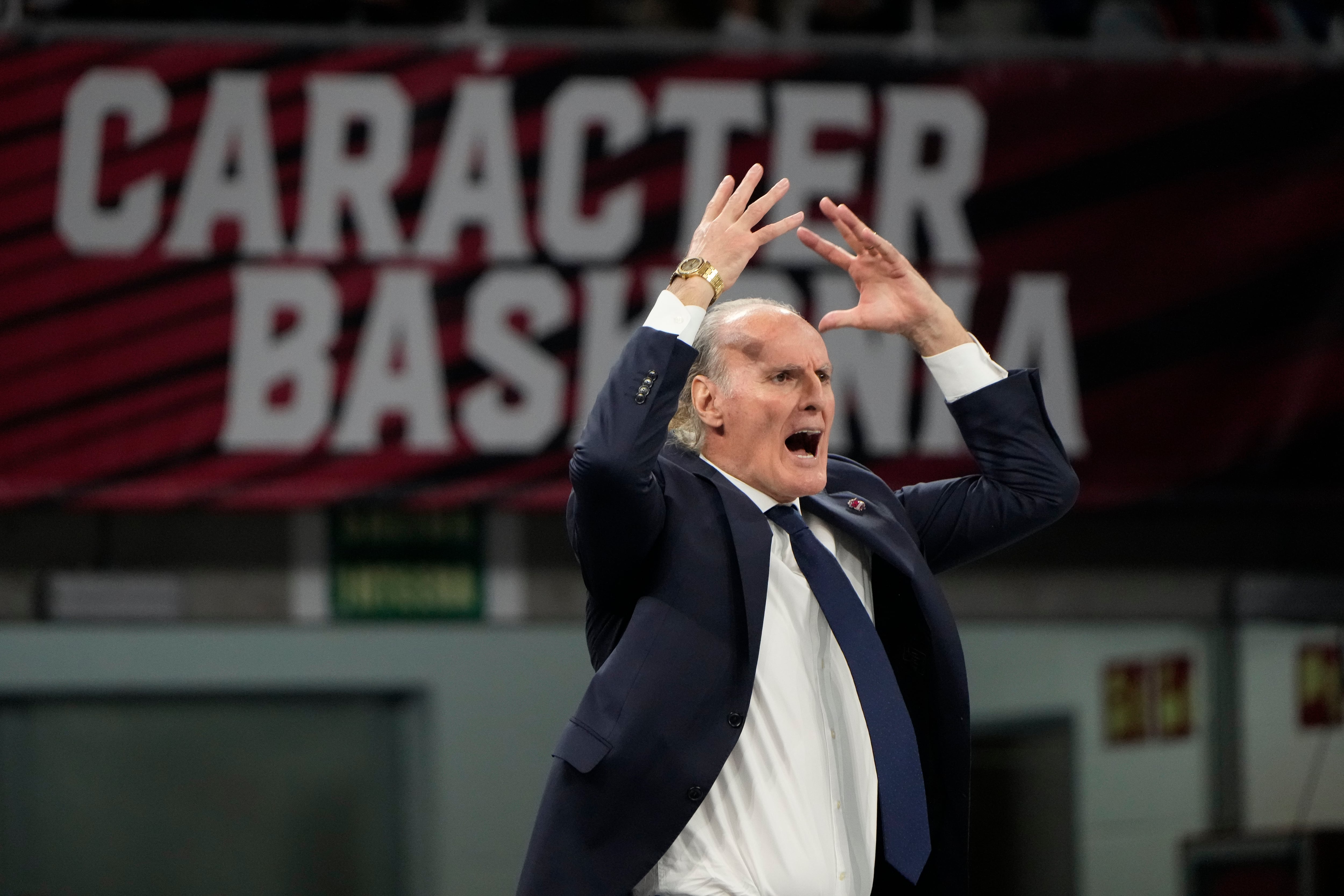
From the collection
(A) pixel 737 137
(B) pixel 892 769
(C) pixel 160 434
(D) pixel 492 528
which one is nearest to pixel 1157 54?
(A) pixel 737 137

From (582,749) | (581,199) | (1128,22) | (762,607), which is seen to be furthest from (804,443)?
(1128,22)

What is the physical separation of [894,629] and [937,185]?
108 inches

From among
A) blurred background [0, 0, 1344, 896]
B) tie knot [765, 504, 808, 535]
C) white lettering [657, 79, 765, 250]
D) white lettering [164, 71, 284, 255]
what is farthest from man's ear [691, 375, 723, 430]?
white lettering [164, 71, 284, 255]

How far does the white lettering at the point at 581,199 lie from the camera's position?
14.2ft

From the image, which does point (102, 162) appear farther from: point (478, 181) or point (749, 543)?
point (749, 543)

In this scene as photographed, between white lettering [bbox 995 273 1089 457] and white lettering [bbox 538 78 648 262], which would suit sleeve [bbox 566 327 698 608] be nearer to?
white lettering [bbox 538 78 648 262]

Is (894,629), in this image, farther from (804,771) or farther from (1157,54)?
(1157,54)

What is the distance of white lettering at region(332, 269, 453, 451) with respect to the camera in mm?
4234

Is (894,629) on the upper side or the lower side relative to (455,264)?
lower

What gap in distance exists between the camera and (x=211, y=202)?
423 centimetres

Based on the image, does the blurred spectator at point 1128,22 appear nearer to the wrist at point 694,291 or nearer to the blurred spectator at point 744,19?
the blurred spectator at point 744,19

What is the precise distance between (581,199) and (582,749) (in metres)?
2.83

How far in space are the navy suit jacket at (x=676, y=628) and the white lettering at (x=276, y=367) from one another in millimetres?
2491

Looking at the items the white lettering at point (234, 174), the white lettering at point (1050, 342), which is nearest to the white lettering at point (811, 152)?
the white lettering at point (1050, 342)
